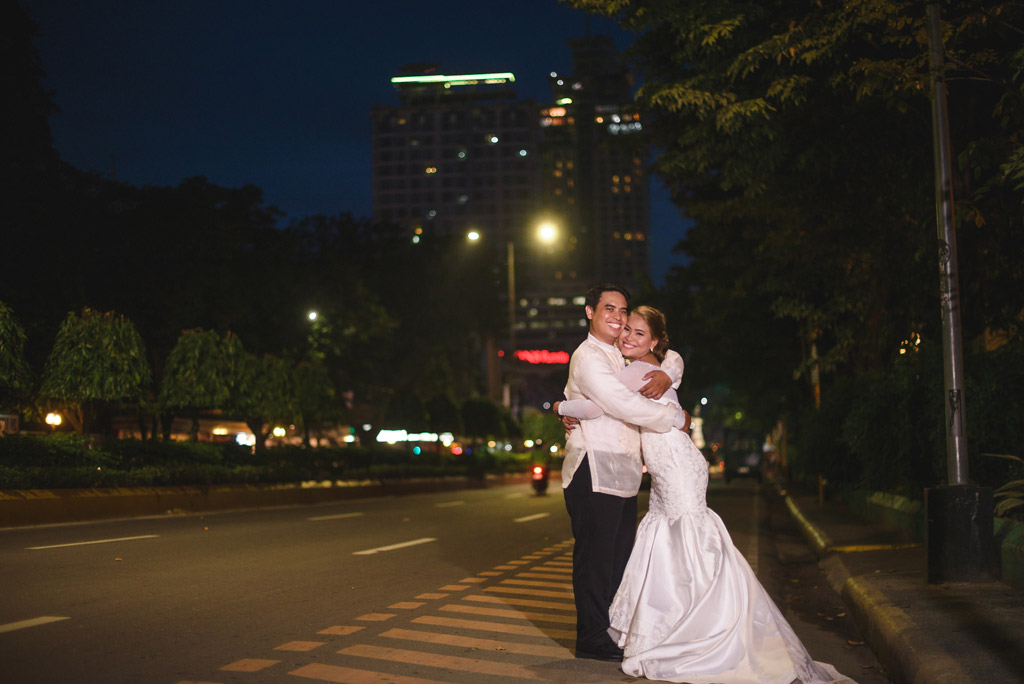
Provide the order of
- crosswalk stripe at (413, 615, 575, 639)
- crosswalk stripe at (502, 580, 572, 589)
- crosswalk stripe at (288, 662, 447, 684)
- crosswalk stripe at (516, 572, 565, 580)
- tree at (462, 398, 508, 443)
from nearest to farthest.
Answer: crosswalk stripe at (288, 662, 447, 684), crosswalk stripe at (413, 615, 575, 639), crosswalk stripe at (502, 580, 572, 589), crosswalk stripe at (516, 572, 565, 580), tree at (462, 398, 508, 443)

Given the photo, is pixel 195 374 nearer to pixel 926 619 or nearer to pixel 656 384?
pixel 926 619

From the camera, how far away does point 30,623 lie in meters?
6.86

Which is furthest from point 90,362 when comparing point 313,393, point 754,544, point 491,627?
point 491,627

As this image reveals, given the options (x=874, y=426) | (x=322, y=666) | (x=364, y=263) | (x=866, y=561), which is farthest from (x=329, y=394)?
(x=322, y=666)

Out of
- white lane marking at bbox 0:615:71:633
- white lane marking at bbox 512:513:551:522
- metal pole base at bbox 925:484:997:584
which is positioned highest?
metal pole base at bbox 925:484:997:584

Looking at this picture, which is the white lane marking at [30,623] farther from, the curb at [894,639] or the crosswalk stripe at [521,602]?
the curb at [894,639]

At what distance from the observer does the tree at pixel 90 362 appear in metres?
21.5

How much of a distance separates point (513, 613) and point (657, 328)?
310 centimetres

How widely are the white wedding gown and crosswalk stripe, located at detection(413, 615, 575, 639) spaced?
1.22 meters

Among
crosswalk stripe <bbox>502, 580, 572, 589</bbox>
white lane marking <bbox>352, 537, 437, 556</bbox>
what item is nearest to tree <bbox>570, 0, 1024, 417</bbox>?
crosswalk stripe <bbox>502, 580, 572, 589</bbox>

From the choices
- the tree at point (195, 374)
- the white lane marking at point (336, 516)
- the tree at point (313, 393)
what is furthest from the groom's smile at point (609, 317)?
the tree at point (313, 393)

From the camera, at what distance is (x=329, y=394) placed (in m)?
39.1

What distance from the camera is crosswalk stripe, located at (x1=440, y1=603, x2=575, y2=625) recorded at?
764 centimetres

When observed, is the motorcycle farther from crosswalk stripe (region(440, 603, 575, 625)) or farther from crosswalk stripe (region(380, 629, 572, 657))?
crosswalk stripe (region(380, 629, 572, 657))
